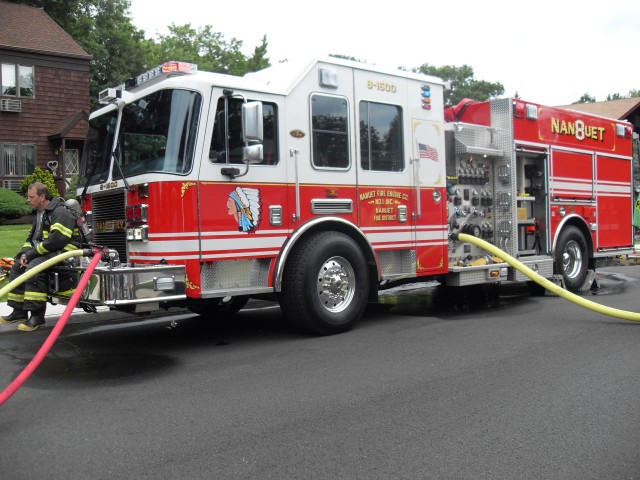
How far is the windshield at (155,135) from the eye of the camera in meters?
5.69

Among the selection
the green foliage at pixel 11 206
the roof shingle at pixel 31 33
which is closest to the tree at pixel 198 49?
the roof shingle at pixel 31 33

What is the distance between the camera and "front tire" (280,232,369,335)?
628cm

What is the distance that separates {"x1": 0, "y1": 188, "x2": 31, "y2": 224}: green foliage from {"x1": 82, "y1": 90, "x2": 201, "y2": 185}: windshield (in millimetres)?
15196

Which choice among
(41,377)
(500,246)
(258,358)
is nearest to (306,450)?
(258,358)

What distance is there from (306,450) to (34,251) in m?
4.73

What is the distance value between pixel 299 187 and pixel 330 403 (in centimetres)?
266

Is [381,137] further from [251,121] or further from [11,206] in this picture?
[11,206]

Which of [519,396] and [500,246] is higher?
[500,246]

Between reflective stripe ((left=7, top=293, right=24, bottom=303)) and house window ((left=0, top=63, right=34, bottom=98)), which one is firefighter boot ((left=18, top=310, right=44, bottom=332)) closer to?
reflective stripe ((left=7, top=293, right=24, bottom=303))

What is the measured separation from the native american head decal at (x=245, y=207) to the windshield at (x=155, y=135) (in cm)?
54

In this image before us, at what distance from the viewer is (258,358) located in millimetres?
5688

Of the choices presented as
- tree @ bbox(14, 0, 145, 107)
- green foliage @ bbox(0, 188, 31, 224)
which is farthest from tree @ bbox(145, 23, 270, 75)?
green foliage @ bbox(0, 188, 31, 224)

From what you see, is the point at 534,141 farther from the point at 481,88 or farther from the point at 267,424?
the point at 481,88

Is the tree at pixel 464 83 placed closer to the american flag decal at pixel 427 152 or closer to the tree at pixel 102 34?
the tree at pixel 102 34
